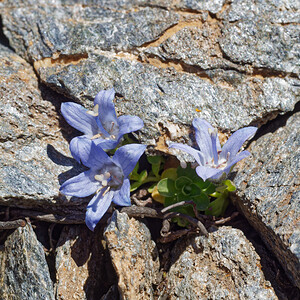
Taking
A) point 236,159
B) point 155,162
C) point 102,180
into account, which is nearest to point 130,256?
Answer: point 102,180

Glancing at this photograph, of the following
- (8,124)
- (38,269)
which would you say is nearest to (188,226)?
(38,269)

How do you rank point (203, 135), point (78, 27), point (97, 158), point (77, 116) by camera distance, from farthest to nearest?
point (78, 27)
point (77, 116)
point (203, 135)
point (97, 158)

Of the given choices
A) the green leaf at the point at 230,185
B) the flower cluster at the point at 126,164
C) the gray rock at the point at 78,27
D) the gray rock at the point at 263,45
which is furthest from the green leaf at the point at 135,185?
the gray rock at the point at 263,45

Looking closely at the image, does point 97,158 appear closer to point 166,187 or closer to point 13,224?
point 166,187

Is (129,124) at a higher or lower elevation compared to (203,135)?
lower

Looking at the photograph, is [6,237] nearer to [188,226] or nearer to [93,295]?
[93,295]

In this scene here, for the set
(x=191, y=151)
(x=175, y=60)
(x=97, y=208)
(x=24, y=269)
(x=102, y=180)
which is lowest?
(x=24, y=269)
